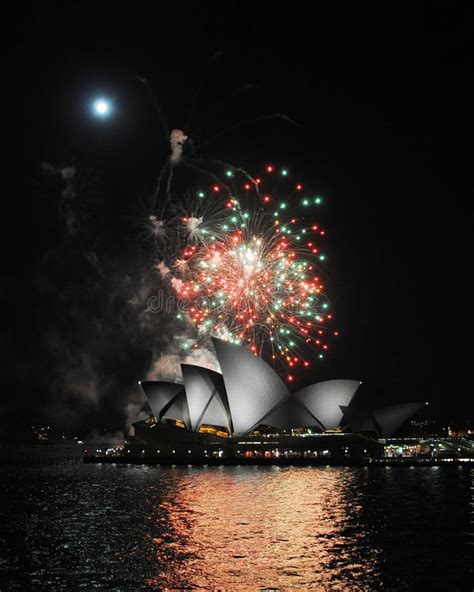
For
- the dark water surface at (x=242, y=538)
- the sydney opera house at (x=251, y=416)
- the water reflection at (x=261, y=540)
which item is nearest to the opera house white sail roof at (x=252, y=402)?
the sydney opera house at (x=251, y=416)

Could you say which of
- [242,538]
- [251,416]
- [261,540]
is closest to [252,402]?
[251,416]

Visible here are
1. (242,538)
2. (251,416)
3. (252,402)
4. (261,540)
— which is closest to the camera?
(261,540)

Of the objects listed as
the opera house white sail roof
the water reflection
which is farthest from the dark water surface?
the opera house white sail roof

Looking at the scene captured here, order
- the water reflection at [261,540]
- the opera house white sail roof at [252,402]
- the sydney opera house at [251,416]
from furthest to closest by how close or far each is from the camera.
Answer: the sydney opera house at [251,416]
the opera house white sail roof at [252,402]
the water reflection at [261,540]

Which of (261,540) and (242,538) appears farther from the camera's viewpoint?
(242,538)

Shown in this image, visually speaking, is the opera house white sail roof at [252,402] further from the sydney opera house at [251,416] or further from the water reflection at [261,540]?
the water reflection at [261,540]

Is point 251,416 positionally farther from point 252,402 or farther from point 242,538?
point 242,538
